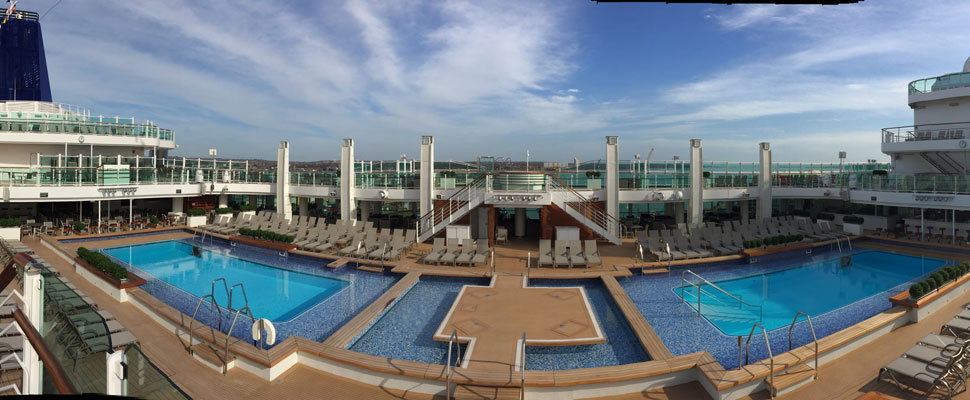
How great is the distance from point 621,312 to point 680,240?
6.20 m

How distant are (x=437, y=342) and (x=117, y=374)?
5.89 m

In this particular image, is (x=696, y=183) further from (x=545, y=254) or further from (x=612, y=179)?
(x=545, y=254)

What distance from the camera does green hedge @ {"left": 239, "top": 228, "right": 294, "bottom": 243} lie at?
49.4 ft

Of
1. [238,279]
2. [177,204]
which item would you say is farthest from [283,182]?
[238,279]

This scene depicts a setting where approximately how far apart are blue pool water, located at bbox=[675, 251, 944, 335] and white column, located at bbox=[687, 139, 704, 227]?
4.63 metres

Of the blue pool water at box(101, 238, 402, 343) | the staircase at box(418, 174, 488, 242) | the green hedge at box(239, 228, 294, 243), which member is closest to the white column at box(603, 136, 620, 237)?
the staircase at box(418, 174, 488, 242)

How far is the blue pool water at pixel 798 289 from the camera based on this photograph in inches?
364

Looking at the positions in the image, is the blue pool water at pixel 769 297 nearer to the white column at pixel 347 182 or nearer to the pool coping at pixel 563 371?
the pool coping at pixel 563 371

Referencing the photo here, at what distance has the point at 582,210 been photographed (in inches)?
614

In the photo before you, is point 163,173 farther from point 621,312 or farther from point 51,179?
point 621,312

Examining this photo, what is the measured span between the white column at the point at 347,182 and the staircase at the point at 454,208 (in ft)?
12.5

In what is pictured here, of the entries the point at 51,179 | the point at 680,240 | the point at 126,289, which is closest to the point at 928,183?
the point at 680,240

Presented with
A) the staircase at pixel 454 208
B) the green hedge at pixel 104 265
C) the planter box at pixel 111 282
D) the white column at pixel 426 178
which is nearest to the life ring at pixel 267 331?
the planter box at pixel 111 282

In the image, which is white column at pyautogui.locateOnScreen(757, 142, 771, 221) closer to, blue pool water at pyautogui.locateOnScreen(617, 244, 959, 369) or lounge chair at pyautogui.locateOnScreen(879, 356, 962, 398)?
blue pool water at pyautogui.locateOnScreen(617, 244, 959, 369)
